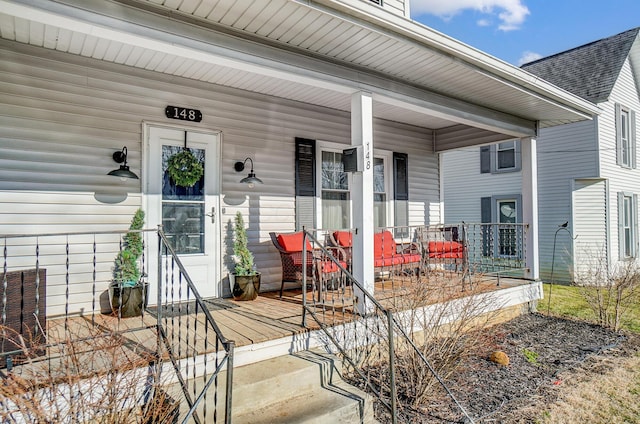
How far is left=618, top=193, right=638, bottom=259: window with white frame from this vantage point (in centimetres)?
1055

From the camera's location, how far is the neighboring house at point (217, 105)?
3.33 meters

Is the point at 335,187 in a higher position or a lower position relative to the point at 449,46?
lower

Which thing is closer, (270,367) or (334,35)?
(270,367)

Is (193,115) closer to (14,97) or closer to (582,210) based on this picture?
(14,97)

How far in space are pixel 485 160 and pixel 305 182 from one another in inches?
319

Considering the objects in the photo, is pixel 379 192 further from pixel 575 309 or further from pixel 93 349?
pixel 93 349

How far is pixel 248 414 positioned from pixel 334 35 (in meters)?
3.28

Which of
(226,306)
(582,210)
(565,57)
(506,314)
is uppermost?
(565,57)

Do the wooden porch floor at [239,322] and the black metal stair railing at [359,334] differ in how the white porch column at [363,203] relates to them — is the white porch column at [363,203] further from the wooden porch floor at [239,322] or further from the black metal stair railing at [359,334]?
the wooden porch floor at [239,322]

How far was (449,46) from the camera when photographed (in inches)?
159

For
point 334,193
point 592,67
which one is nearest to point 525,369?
point 334,193

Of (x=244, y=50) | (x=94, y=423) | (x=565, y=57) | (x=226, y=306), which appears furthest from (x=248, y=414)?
(x=565, y=57)

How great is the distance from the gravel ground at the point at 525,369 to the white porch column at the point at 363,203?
1319mm

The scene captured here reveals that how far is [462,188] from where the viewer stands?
12.6 m
